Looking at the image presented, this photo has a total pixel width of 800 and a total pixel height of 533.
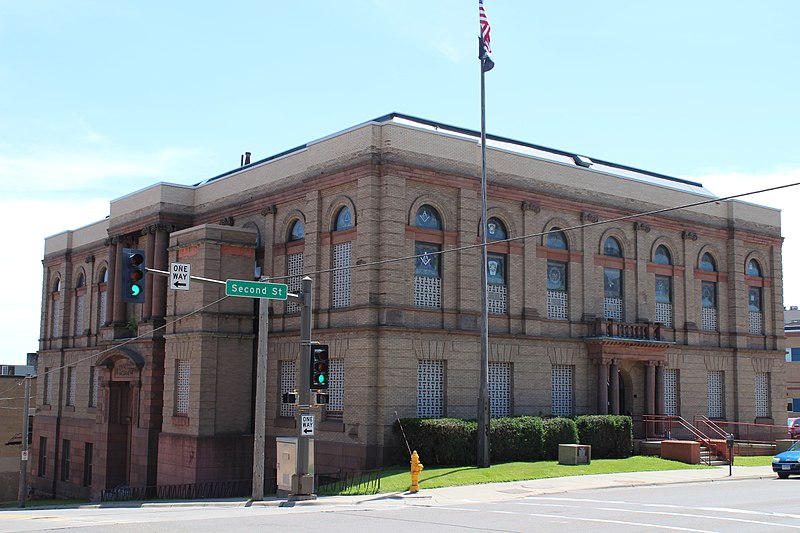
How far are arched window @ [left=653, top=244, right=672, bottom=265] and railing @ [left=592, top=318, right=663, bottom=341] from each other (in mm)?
3744

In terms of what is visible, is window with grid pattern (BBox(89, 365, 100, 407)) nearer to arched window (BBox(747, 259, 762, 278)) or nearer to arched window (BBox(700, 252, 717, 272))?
arched window (BBox(700, 252, 717, 272))

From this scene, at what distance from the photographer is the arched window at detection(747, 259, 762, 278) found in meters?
48.5

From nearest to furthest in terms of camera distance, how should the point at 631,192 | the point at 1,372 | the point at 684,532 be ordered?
the point at 684,532, the point at 631,192, the point at 1,372

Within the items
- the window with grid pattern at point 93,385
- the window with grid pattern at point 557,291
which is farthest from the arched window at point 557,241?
the window with grid pattern at point 93,385

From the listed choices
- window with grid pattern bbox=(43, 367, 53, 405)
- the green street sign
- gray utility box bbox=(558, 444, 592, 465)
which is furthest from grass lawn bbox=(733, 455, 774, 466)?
window with grid pattern bbox=(43, 367, 53, 405)

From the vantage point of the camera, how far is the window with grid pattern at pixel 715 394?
45.9 meters

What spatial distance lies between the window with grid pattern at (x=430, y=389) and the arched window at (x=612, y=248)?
11286 millimetres

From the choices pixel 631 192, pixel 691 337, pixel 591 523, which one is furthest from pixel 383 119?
pixel 591 523

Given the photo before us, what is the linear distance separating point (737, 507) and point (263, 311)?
14.3 meters

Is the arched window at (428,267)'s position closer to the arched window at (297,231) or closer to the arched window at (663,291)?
the arched window at (297,231)

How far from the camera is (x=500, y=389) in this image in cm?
3741

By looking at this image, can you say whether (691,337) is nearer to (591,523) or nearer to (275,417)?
(275,417)

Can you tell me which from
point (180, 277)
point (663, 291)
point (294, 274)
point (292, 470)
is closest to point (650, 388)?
point (663, 291)

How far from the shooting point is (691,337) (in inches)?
1772
